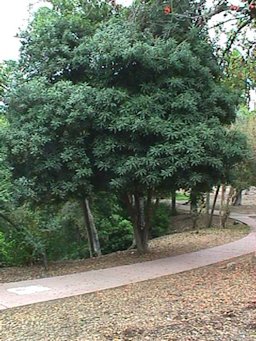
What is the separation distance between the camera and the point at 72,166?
9562mm

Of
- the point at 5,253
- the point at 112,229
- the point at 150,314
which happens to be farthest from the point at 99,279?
the point at 112,229

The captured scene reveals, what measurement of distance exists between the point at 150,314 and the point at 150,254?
609 cm

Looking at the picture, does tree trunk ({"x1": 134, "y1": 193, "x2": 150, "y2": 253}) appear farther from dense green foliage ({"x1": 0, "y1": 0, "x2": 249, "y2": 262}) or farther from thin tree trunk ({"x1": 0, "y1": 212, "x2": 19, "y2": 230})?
thin tree trunk ({"x1": 0, "y1": 212, "x2": 19, "y2": 230})

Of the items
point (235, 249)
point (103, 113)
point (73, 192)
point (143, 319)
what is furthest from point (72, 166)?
point (235, 249)

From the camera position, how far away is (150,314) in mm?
5898

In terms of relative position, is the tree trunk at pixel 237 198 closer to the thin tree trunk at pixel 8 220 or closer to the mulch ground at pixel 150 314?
the thin tree trunk at pixel 8 220

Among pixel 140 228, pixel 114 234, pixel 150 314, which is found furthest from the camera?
pixel 114 234

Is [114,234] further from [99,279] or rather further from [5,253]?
[99,279]

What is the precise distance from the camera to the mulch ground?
502cm

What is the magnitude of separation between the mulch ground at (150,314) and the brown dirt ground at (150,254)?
255 centimetres

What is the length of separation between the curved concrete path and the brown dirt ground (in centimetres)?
54

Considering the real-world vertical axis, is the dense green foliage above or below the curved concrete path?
above

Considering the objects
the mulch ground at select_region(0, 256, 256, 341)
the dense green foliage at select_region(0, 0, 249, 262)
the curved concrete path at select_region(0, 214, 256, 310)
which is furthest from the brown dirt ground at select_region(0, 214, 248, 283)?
the mulch ground at select_region(0, 256, 256, 341)

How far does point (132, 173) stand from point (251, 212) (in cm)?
1781
